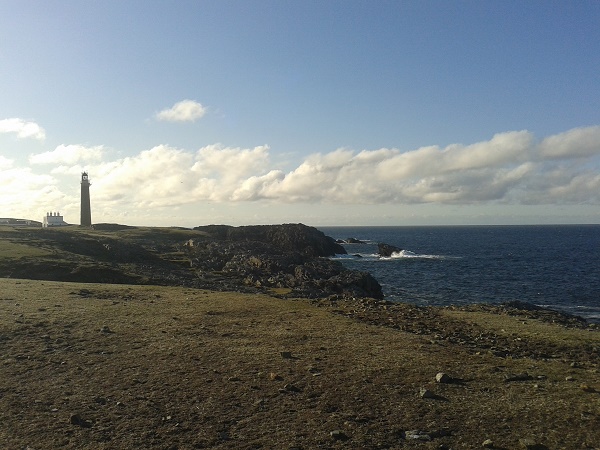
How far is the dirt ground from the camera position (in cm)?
1049

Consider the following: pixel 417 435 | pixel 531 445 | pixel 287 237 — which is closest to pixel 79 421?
pixel 417 435

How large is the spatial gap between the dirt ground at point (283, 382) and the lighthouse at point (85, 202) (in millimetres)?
105831

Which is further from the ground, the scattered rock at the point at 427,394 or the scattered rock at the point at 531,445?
→ the scattered rock at the point at 427,394

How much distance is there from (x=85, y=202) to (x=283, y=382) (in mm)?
120904

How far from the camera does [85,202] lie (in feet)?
401

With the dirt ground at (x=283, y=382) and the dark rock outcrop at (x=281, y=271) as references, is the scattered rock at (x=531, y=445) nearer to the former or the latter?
the dirt ground at (x=283, y=382)

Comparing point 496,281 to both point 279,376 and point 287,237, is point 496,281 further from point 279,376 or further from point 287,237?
point 279,376

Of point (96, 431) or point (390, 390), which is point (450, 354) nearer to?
point (390, 390)

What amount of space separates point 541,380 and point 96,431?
11.7 m

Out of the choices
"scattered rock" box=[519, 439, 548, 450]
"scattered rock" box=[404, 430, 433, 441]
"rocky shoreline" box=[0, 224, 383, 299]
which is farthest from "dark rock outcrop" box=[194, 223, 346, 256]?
"scattered rock" box=[519, 439, 548, 450]

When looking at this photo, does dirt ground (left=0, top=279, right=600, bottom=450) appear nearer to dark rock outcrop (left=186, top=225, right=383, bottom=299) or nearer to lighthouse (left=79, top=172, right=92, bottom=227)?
dark rock outcrop (left=186, top=225, right=383, bottom=299)

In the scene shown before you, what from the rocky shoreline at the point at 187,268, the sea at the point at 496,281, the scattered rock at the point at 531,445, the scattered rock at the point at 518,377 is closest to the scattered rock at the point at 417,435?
the scattered rock at the point at 531,445

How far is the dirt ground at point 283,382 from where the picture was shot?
10.5m

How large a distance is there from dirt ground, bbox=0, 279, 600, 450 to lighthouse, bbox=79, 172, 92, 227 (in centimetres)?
10583
